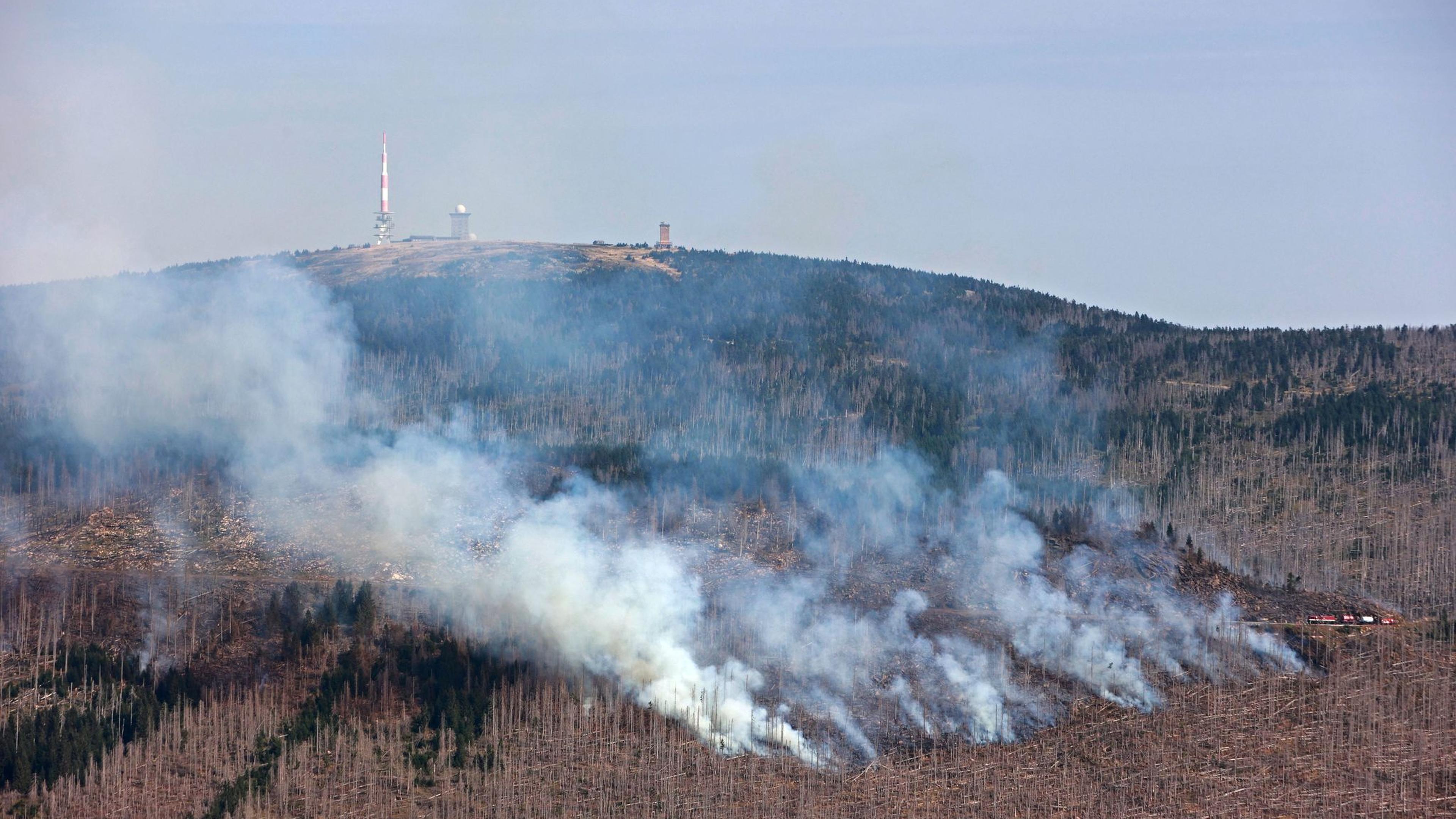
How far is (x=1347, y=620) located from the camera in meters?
147

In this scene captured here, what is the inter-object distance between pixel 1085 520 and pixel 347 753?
263 feet

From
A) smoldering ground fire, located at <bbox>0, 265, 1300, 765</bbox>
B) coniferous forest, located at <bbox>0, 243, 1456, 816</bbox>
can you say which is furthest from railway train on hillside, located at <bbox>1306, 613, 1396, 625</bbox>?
smoldering ground fire, located at <bbox>0, 265, 1300, 765</bbox>

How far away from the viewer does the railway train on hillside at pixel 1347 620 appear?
145250 millimetres

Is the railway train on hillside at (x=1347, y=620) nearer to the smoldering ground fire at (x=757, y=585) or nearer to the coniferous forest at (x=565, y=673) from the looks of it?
the coniferous forest at (x=565, y=673)

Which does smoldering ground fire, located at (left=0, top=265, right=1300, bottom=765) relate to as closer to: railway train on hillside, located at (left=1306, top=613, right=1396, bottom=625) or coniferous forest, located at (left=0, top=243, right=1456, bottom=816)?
coniferous forest, located at (left=0, top=243, right=1456, bottom=816)

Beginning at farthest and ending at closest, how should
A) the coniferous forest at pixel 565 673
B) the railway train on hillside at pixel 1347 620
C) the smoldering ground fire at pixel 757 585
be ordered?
1. the railway train on hillside at pixel 1347 620
2. the smoldering ground fire at pixel 757 585
3. the coniferous forest at pixel 565 673

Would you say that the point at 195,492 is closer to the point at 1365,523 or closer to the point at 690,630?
the point at 690,630

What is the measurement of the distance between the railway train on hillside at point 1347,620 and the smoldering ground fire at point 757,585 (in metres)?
7.27

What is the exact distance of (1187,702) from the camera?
12962 cm

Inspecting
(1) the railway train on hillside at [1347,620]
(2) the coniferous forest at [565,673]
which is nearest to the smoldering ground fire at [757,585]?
(2) the coniferous forest at [565,673]

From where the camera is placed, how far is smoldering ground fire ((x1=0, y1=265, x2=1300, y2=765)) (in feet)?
423

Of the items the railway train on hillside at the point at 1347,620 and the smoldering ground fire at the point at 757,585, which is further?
the railway train on hillside at the point at 1347,620

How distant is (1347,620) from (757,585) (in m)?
51.6

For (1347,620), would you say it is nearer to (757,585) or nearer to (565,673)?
(757,585)
